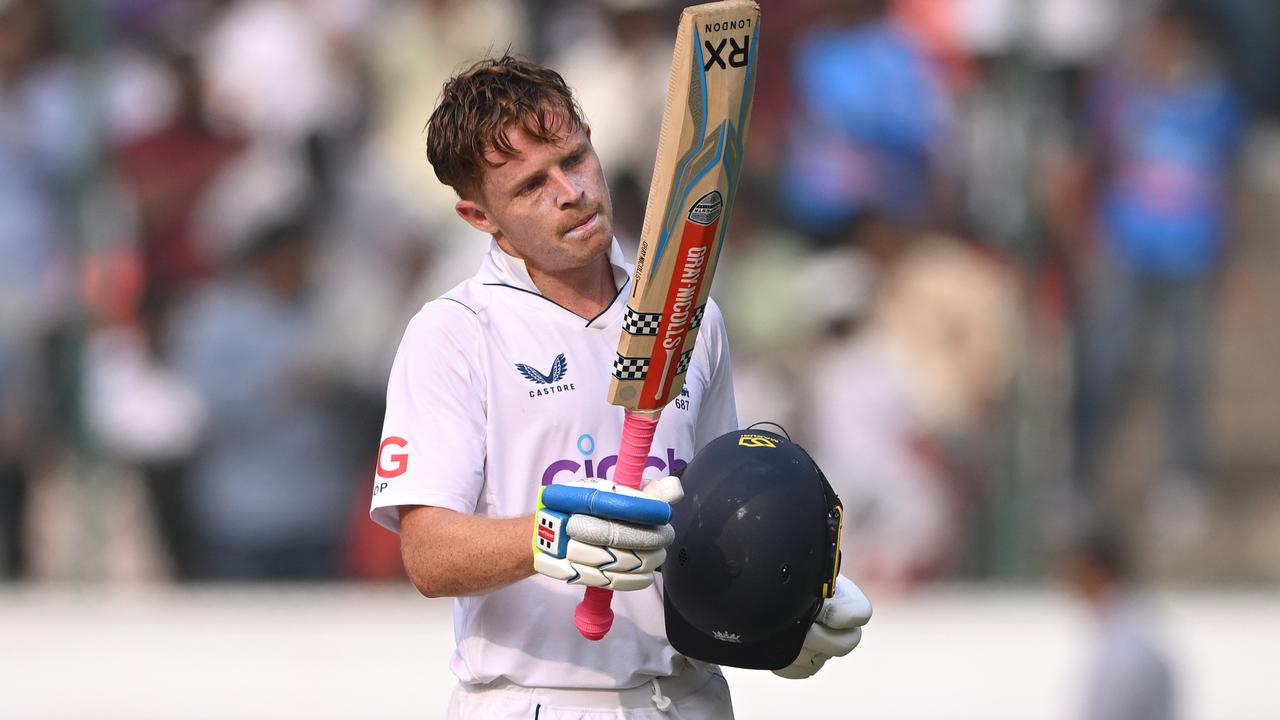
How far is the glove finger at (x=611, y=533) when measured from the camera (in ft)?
9.67

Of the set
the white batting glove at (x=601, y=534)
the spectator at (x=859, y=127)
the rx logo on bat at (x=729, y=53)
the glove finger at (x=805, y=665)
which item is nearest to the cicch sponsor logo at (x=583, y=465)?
the white batting glove at (x=601, y=534)

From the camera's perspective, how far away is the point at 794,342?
7.95m

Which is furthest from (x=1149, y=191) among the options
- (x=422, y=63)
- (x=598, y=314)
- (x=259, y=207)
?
(x=598, y=314)

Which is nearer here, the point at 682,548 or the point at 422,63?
the point at 682,548

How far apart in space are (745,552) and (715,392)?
1.78 feet

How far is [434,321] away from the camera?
3.42 m

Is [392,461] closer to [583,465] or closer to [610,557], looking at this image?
[583,465]

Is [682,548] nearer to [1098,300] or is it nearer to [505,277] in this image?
[505,277]

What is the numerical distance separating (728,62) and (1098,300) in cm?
516

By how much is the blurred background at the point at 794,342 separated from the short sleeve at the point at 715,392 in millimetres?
4057

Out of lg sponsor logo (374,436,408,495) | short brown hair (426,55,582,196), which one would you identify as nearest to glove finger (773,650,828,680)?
lg sponsor logo (374,436,408,495)

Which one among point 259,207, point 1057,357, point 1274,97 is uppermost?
point 1274,97

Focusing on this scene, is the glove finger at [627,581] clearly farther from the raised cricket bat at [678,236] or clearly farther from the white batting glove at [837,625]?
the white batting glove at [837,625]

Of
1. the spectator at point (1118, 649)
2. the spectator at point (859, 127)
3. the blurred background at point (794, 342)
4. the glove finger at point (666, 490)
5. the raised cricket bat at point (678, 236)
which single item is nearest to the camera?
the glove finger at point (666, 490)
